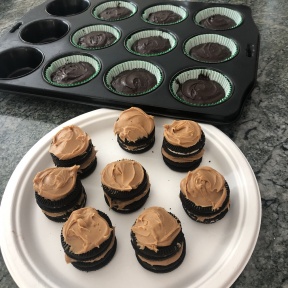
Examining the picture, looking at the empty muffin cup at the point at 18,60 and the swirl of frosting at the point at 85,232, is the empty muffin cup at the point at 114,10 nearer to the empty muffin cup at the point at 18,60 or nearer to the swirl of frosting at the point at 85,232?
the empty muffin cup at the point at 18,60

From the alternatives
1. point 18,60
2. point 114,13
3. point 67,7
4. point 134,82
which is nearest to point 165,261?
point 134,82

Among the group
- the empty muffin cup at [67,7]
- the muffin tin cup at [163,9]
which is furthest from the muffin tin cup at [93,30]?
the empty muffin cup at [67,7]

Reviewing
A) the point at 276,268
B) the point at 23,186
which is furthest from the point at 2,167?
the point at 276,268

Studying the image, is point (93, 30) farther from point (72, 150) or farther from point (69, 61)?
point (72, 150)

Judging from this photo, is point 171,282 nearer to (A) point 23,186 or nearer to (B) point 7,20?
(A) point 23,186

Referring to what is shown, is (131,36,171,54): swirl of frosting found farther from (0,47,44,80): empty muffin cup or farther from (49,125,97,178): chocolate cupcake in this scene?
(49,125,97,178): chocolate cupcake
